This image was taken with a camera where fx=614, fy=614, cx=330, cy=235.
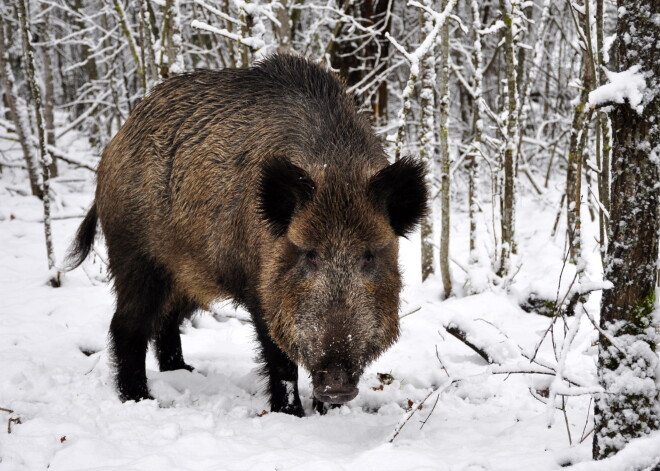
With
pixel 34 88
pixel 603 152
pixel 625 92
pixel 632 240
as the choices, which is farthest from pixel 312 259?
pixel 34 88

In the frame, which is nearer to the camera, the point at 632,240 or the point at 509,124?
the point at 632,240

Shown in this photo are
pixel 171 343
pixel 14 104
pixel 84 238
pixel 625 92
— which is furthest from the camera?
pixel 14 104

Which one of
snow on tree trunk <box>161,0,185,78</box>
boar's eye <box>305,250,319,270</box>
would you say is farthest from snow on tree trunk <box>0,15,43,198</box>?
boar's eye <box>305,250,319,270</box>

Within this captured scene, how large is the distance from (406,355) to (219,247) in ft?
5.28

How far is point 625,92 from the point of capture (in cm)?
201

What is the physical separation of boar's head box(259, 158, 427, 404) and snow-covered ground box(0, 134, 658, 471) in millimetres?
482

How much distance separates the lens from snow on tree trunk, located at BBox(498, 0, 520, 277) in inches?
212

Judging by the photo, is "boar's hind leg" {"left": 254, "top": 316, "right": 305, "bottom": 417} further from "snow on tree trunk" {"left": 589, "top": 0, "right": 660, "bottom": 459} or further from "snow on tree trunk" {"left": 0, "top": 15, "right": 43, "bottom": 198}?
"snow on tree trunk" {"left": 0, "top": 15, "right": 43, "bottom": 198}

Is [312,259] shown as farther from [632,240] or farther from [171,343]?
[171,343]

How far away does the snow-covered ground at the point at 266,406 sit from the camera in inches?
111

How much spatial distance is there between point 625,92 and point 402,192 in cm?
137

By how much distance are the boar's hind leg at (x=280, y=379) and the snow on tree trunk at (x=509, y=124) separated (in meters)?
2.92

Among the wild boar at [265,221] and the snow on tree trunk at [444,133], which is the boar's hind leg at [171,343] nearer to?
the wild boar at [265,221]

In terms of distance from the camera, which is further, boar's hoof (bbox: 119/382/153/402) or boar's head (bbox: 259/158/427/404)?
boar's hoof (bbox: 119/382/153/402)
